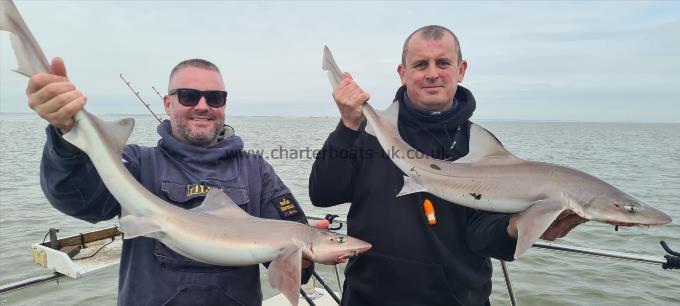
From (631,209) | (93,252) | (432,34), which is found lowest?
(93,252)

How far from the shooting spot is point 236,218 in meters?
2.80

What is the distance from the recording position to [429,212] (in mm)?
3057

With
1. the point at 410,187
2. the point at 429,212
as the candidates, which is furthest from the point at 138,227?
the point at 429,212

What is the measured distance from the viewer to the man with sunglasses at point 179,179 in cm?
246

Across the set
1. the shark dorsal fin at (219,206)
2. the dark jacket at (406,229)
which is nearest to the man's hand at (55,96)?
the shark dorsal fin at (219,206)

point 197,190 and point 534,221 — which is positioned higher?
point 534,221

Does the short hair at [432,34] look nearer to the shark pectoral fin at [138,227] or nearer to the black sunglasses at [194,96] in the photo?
the black sunglasses at [194,96]

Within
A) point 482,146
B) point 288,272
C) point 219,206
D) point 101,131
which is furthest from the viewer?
point 482,146

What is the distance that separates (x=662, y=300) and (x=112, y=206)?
916 centimetres

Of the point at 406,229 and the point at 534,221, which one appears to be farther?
the point at 406,229

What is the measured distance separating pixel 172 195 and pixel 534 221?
235cm

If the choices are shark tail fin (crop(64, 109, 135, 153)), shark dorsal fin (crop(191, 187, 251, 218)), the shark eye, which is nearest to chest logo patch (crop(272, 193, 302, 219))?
shark dorsal fin (crop(191, 187, 251, 218))

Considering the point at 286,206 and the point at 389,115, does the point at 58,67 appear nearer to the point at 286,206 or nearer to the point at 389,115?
the point at 286,206

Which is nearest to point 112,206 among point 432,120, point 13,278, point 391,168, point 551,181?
point 391,168
